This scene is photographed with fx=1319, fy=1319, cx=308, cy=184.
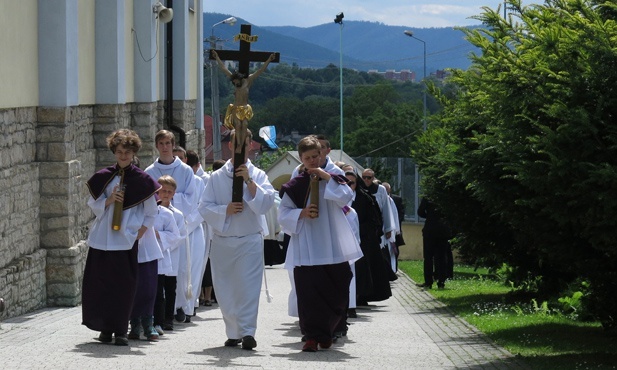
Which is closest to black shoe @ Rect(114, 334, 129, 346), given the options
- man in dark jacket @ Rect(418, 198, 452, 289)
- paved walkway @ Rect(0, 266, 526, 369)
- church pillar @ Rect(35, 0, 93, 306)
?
paved walkway @ Rect(0, 266, 526, 369)

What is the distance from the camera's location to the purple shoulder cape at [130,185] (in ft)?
37.3

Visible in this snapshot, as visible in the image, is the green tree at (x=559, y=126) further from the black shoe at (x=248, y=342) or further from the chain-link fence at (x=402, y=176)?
the chain-link fence at (x=402, y=176)

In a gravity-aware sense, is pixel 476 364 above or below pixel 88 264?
below

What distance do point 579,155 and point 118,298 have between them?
13.4 ft

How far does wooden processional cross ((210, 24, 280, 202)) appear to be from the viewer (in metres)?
11.7

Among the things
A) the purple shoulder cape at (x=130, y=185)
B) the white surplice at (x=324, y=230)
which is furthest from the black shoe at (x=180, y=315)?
the purple shoulder cape at (x=130, y=185)

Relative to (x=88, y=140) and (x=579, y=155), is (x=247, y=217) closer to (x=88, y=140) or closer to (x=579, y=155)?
(x=579, y=155)

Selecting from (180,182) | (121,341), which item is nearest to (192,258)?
(180,182)

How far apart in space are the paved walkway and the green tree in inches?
44.9

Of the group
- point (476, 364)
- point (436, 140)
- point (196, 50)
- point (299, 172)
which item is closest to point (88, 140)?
point (436, 140)

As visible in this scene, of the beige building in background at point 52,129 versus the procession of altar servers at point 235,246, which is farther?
the beige building in background at point 52,129

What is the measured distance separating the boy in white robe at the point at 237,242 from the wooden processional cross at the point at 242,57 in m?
0.07

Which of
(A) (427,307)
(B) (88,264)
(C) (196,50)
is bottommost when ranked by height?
(A) (427,307)

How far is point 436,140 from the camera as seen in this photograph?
19.1 meters
